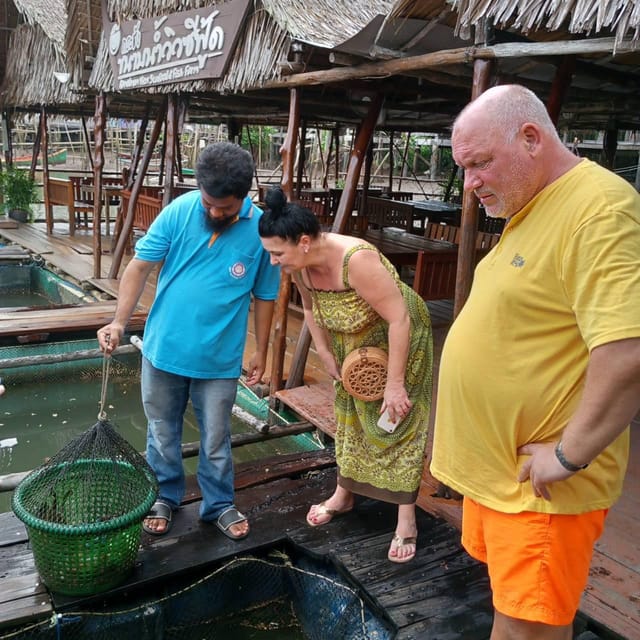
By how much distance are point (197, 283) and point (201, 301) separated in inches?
3.1

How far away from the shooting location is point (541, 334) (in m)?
1.46

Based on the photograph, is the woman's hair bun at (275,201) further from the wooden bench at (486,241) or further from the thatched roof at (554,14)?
the wooden bench at (486,241)

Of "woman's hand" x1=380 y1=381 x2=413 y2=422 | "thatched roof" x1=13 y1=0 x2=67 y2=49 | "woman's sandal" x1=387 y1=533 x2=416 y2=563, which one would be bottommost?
"woman's sandal" x1=387 y1=533 x2=416 y2=563

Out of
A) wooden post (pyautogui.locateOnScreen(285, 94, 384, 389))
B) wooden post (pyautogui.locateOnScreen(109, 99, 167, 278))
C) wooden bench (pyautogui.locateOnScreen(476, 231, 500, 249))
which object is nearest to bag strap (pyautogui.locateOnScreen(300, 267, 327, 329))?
wooden post (pyautogui.locateOnScreen(285, 94, 384, 389))

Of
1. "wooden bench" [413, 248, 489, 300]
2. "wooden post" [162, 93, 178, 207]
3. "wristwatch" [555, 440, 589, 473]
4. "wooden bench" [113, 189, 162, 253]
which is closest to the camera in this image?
"wristwatch" [555, 440, 589, 473]

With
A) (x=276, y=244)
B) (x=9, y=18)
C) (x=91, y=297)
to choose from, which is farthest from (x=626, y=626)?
Answer: (x=9, y=18)

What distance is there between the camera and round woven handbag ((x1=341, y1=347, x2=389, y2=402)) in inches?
101

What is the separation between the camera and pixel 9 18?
36.9 ft

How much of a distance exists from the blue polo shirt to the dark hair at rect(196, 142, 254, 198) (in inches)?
7.7

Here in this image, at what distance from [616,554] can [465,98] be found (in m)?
4.59

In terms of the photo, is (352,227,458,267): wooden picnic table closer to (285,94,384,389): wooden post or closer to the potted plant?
(285,94,384,389): wooden post

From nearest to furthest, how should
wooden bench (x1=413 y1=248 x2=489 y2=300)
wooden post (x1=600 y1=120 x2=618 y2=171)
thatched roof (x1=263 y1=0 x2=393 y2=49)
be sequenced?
thatched roof (x1=263 y1=0 x2=393 y2=49) → wooden bench (x1=413 y1=248 x2=489 y2=300) → wooden post (x1=600 y1=120 x2=618 y2=171)

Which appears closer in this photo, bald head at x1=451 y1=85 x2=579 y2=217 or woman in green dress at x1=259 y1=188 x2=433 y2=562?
bald head at x1=451 y1=85 x2=579 y2=217

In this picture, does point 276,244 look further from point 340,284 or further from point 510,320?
point 510,320
